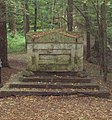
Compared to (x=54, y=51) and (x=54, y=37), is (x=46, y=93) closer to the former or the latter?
(x=54, y=51)

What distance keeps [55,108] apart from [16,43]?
24748 mm

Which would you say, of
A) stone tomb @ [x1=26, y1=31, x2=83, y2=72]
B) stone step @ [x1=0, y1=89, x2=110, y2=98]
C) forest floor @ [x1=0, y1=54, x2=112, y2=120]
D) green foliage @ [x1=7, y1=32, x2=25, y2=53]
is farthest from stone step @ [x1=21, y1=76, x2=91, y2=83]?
green foliage @ [x1=7, y1=32, x2=25, y2=53]

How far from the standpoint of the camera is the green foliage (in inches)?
1216

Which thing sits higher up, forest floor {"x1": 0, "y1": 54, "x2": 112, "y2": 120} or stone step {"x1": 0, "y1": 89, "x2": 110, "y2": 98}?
stone step {"x1": 0, "y1": 89, "x2": 110, "y2": 98}

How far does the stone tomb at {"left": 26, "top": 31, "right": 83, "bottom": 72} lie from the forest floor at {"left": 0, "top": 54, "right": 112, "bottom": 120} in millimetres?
1937

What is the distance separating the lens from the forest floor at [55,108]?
851 centimetres

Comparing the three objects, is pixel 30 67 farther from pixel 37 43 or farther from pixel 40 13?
pixel 40 13

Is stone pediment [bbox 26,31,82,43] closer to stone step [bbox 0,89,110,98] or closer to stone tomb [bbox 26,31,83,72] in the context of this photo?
stone tomb [bbox 26,31,83,72]

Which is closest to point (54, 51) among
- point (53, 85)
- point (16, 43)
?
point (53, 85)

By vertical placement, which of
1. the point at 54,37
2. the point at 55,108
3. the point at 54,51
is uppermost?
the point at 54,37

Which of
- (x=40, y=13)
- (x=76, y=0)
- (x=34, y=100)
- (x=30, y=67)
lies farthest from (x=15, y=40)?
(x=34, y=100)

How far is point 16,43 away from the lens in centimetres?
3369

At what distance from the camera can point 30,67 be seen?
12.4 m

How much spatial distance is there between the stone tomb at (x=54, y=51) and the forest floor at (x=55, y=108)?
6.36 ft
